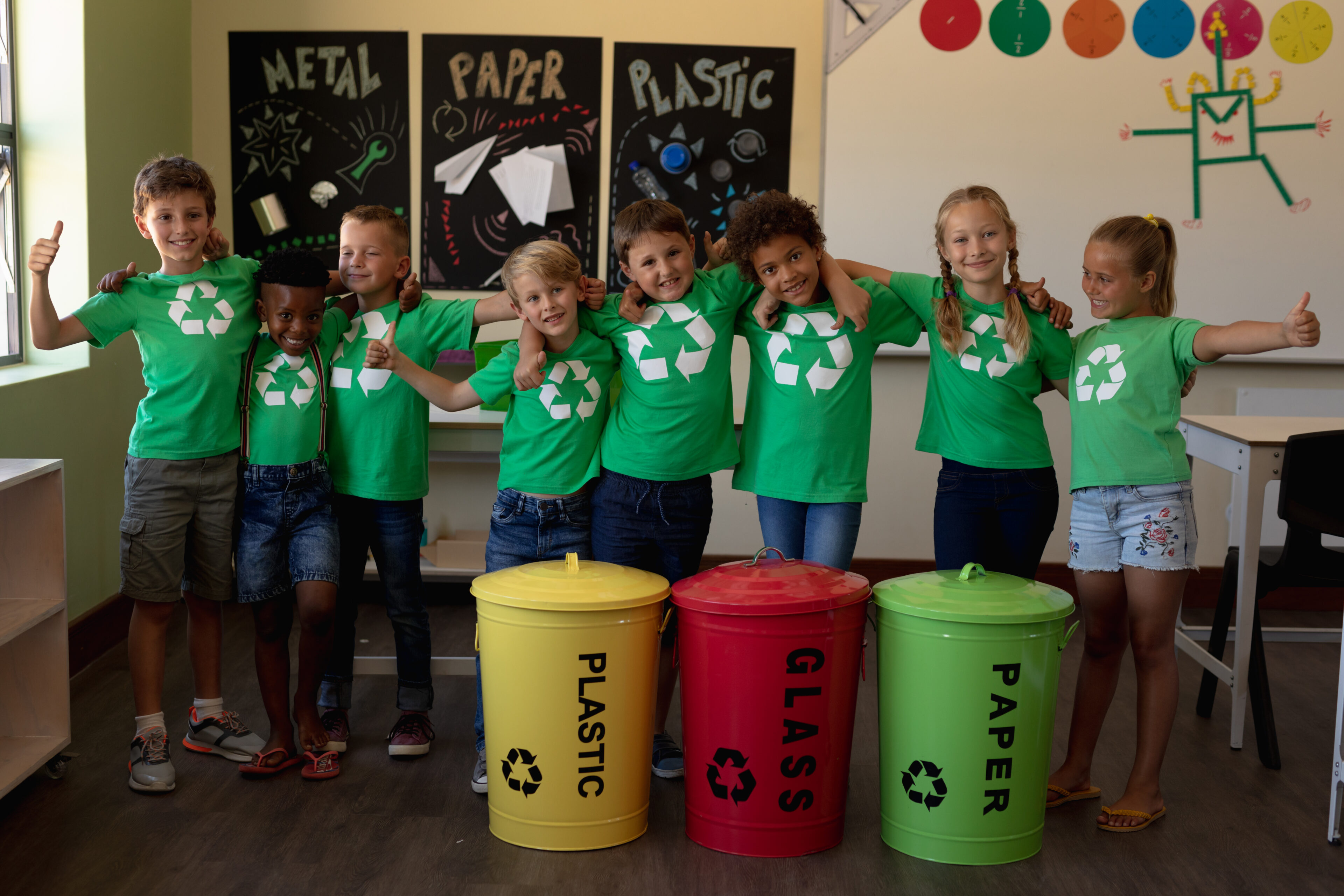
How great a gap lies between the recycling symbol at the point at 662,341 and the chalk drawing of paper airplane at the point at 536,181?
177cm

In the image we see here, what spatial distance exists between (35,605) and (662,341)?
1.51 metres

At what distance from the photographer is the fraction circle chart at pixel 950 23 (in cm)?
375

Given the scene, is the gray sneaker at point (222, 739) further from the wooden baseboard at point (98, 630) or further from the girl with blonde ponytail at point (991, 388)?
the girl with blonde ponytail at point (991, 388)

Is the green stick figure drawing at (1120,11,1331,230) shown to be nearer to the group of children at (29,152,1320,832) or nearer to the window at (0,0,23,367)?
the group of children at (29,152,1320,832)

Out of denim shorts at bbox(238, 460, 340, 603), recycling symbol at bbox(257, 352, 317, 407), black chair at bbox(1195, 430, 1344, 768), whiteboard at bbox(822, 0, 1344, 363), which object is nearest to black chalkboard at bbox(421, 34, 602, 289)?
whiteboard at bbox(822, 0, 1344, 363)

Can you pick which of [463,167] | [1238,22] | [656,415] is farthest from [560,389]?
[1238,22]

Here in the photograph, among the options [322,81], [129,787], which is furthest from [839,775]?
[322,81]

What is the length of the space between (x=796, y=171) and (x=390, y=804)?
2656 millimetres

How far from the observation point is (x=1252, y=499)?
8.70 ft

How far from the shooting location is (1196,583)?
4023 mm

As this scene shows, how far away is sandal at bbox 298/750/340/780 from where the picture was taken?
7.74 feet

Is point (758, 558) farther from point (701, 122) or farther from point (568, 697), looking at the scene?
point (701, 122)

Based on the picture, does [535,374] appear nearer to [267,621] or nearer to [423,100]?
[267,621]

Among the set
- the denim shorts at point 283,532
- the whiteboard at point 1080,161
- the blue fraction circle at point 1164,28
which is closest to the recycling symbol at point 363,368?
the denim shorts at point 283,532
